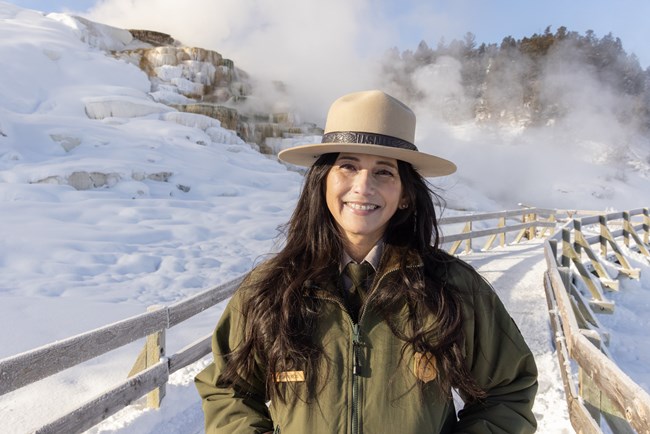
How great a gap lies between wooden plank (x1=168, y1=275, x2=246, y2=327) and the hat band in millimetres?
2514

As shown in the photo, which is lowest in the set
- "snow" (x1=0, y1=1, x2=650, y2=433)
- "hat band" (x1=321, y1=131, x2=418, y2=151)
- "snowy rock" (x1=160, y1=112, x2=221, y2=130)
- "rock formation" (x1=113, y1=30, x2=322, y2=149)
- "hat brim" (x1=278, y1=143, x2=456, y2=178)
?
"snow" (x1=0, y1=1, x2=650, y2=433)

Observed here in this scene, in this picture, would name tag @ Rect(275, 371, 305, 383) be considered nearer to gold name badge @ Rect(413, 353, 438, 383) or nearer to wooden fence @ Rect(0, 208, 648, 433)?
gold name badge @ Rect(413, 353, 438, 383)

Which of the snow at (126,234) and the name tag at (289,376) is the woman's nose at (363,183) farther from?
the snow at (126,234)

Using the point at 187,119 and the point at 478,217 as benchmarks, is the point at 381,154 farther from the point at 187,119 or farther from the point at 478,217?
the point at 187,119

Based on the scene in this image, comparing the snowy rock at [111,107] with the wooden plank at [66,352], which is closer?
the wooden plank at [66,352]

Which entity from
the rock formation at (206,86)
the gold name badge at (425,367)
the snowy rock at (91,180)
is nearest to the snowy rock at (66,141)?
the snowy rock at (91,180)

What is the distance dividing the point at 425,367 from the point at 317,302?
1.32 ft

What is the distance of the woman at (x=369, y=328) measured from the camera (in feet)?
4.46

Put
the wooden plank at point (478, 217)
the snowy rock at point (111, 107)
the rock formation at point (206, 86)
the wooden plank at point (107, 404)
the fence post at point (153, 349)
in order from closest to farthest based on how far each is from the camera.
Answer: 1. the wooden plank at point (107, 404)
2. the fence post at point (153, 349)
3. the wooden plank at point (478, 217)
4. the snowy rock at point (111, 107)
5. the rock formation at point (206, 86)

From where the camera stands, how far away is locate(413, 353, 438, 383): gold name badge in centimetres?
136

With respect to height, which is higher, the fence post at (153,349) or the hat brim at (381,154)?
the hat brim at (381,154)

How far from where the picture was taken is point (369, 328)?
1400 mm

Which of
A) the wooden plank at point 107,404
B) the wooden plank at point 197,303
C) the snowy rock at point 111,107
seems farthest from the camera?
the snowy rock at point 111,107

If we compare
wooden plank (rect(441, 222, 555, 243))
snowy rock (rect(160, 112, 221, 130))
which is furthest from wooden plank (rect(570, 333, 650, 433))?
snowy rock (rect(160, 112, 221, 130))
